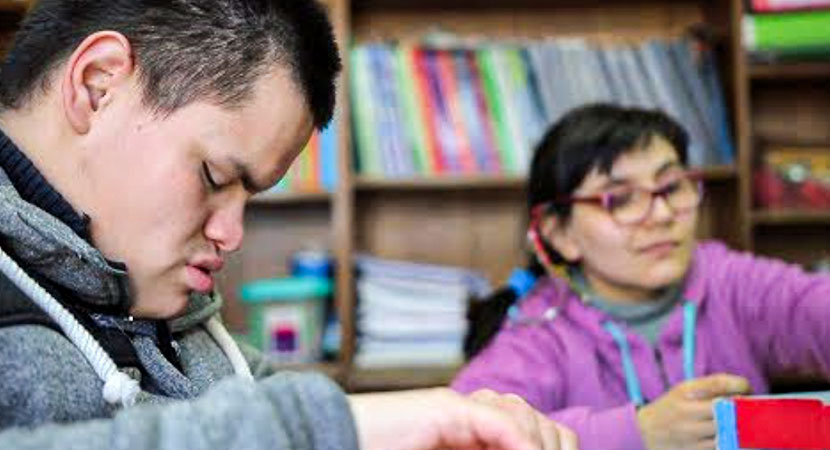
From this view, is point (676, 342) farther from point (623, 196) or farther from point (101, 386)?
point (101, 386)

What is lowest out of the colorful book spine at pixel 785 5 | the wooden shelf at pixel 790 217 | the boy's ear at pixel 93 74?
the wooden shelf at pixel 790 217

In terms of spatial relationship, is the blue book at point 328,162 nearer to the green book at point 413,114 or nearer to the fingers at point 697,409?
the green book at point 413,114

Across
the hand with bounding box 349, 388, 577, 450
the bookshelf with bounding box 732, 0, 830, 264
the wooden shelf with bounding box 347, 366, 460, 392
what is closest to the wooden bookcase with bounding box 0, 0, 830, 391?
the bookshelf with bounding box 732, 0, 830, 264

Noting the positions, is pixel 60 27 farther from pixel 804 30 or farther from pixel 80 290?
pixel 804 30

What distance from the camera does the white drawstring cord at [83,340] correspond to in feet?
2.08

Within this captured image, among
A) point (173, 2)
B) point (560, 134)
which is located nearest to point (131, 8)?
point (173, 2)

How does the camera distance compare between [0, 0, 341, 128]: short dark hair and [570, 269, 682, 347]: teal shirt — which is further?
[570, 269, 682, 347]: teal shirt

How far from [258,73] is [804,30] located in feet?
6.00

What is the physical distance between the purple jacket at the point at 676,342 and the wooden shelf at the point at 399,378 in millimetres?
690

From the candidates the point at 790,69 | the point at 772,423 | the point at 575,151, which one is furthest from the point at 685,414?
the point at 790,69

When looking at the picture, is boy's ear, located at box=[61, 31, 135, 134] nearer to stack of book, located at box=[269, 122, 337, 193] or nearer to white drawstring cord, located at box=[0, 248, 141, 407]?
white drawstring cord, located at box=[0, 248, 141, 407]

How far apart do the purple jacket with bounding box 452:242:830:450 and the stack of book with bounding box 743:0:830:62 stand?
0.87 meters

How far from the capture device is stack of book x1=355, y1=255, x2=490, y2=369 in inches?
85.5

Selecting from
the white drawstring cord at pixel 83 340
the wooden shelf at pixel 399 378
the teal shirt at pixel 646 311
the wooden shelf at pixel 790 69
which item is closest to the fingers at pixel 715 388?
the teal shirt at pixel 646 311
